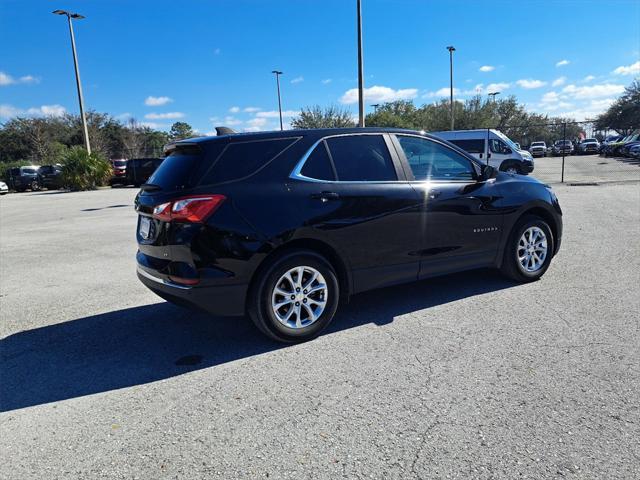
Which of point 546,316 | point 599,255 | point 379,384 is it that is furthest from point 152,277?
point 599,255

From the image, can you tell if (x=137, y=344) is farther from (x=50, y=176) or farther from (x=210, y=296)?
(x=50, y=176)

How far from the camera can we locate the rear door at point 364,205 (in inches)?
156

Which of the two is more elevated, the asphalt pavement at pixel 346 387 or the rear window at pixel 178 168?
the rear window at pixel 178 168

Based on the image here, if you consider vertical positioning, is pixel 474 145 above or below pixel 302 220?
above

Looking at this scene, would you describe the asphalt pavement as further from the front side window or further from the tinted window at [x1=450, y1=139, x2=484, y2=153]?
the front side window

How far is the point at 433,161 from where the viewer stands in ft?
15.6

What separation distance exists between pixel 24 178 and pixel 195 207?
117 feet

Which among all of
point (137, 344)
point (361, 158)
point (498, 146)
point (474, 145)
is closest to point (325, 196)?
point (361, 158)

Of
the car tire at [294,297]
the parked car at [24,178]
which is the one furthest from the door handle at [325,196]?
the parked car at [24,178]

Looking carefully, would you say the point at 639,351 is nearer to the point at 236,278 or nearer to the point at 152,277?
the point at 236,278

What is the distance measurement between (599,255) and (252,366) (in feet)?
17.8

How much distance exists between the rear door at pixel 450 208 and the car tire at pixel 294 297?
1.12 meters

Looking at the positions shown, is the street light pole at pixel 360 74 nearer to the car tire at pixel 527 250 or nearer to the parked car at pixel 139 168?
the car tire at pixel 527 250

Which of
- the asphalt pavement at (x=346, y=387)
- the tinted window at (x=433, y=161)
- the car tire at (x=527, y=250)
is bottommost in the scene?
the asphalt pavement at (x=346, y=387)
